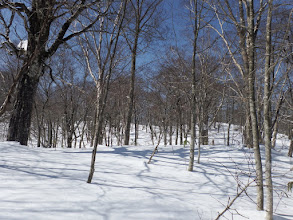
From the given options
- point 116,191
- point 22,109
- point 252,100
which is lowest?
point 116,191

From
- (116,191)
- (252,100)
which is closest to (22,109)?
(116,191)

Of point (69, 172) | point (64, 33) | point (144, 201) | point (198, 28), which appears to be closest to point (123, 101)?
point (64, 33)

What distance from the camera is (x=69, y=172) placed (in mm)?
3279

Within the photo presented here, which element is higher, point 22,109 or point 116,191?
point 22,109

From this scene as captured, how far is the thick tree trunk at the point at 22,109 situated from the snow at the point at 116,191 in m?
0.45

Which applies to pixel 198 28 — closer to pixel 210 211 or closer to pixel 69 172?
pixel 210 211

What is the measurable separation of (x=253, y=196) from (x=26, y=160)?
14.8ft

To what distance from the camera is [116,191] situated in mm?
2691

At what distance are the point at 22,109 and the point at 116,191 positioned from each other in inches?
153

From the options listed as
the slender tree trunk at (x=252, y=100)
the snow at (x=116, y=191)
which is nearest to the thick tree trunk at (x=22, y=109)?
the snow at (x=116, y=191)

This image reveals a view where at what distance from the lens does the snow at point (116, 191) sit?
1909 mm

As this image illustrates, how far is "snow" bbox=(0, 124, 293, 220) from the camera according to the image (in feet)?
6.26

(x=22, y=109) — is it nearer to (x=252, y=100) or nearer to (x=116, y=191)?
(x=116, y=191)

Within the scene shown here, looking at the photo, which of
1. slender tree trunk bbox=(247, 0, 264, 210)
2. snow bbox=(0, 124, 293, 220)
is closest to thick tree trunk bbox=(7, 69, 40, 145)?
snow bbox=(0, 124, 293, 220)
